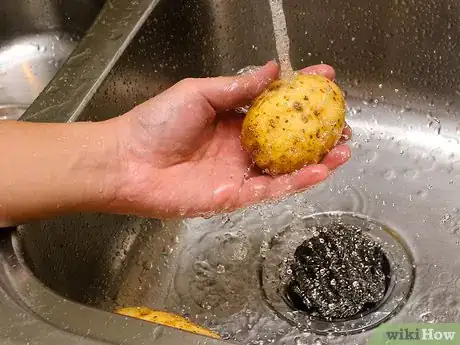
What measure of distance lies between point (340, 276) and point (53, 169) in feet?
1.55

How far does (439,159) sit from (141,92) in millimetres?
547

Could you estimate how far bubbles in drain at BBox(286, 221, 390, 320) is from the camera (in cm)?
97

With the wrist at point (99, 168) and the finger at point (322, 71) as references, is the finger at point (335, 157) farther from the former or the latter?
the wrist at point (99, 168)

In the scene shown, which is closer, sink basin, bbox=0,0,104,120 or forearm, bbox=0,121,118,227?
forearm, bbox=0,121,118,227

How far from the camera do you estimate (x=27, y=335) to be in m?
0.64

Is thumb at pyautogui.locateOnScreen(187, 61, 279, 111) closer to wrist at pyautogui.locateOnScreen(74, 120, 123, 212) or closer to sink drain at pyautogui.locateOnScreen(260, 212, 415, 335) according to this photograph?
wrist at pyautogui.locateOnScreen(74, 120, 123, 212)

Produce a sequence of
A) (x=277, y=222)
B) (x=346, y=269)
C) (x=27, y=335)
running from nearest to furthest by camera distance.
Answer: (x=27, y=335) < (x=346, y=269) < (x=277, y=222)

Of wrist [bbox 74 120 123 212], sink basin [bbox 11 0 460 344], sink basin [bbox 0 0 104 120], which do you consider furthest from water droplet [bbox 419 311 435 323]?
sink basin [bbox 0 0 104 120]

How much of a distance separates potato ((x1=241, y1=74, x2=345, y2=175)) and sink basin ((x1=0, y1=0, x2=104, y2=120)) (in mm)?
688

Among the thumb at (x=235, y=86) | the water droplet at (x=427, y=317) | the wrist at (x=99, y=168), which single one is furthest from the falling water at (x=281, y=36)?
the water droplet at (x=427, y=317)

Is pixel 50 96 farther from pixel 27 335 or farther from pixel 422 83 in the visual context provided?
pixel 422 83

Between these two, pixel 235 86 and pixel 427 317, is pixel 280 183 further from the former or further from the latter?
pixel 427 317

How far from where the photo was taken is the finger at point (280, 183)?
2.71ft

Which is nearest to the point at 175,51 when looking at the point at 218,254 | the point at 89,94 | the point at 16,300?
the point at 89,94
